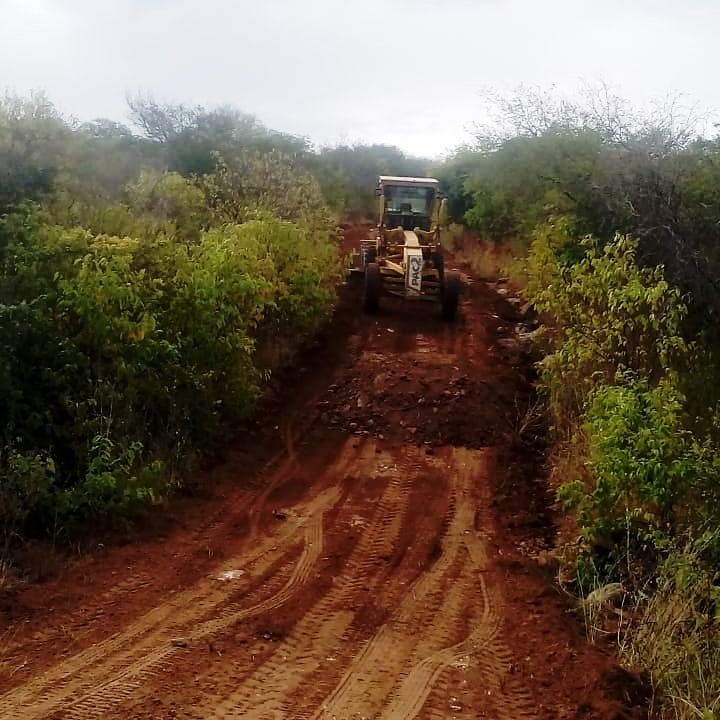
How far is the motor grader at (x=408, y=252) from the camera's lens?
14.7m

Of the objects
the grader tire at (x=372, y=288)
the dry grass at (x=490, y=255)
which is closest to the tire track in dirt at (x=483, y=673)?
the grader tire at (x=372, y=288)

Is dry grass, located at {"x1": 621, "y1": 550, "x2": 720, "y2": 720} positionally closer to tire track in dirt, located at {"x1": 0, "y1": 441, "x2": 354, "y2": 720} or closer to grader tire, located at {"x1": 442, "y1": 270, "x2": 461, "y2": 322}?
tire track in dirt, located at {"x1": 0, "y1": 441, "x2": 354, "y2": 720}

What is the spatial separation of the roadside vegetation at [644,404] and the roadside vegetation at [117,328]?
3637 mm

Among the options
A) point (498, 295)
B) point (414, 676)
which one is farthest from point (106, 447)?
point (498, 295)

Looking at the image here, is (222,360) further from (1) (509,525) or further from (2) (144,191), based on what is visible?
(2) (144,191)

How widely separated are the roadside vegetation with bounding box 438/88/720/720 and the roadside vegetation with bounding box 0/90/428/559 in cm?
364

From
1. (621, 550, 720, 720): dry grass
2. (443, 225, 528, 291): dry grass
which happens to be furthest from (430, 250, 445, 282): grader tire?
(621, 550, 720, 720): dry grass

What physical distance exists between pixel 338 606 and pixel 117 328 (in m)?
3.46

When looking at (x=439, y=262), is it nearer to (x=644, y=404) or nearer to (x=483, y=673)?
(x=644, y=404)

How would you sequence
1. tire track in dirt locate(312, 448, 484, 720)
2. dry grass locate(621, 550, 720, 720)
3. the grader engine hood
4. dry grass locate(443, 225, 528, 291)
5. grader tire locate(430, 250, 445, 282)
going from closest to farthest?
dry grass locate(621, 550, 720, 720) < tire track in dirt locate(312, 448, 484, 720) < the grader engine hood < grader tire locate(430, 250, 445, 282) < dry grass locate(443, 225, 528, 291)

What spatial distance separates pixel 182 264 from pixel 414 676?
535 cm

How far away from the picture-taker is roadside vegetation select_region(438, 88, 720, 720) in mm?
5090

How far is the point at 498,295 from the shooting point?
727 inches

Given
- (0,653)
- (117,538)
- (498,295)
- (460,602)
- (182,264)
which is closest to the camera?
(0,653)
